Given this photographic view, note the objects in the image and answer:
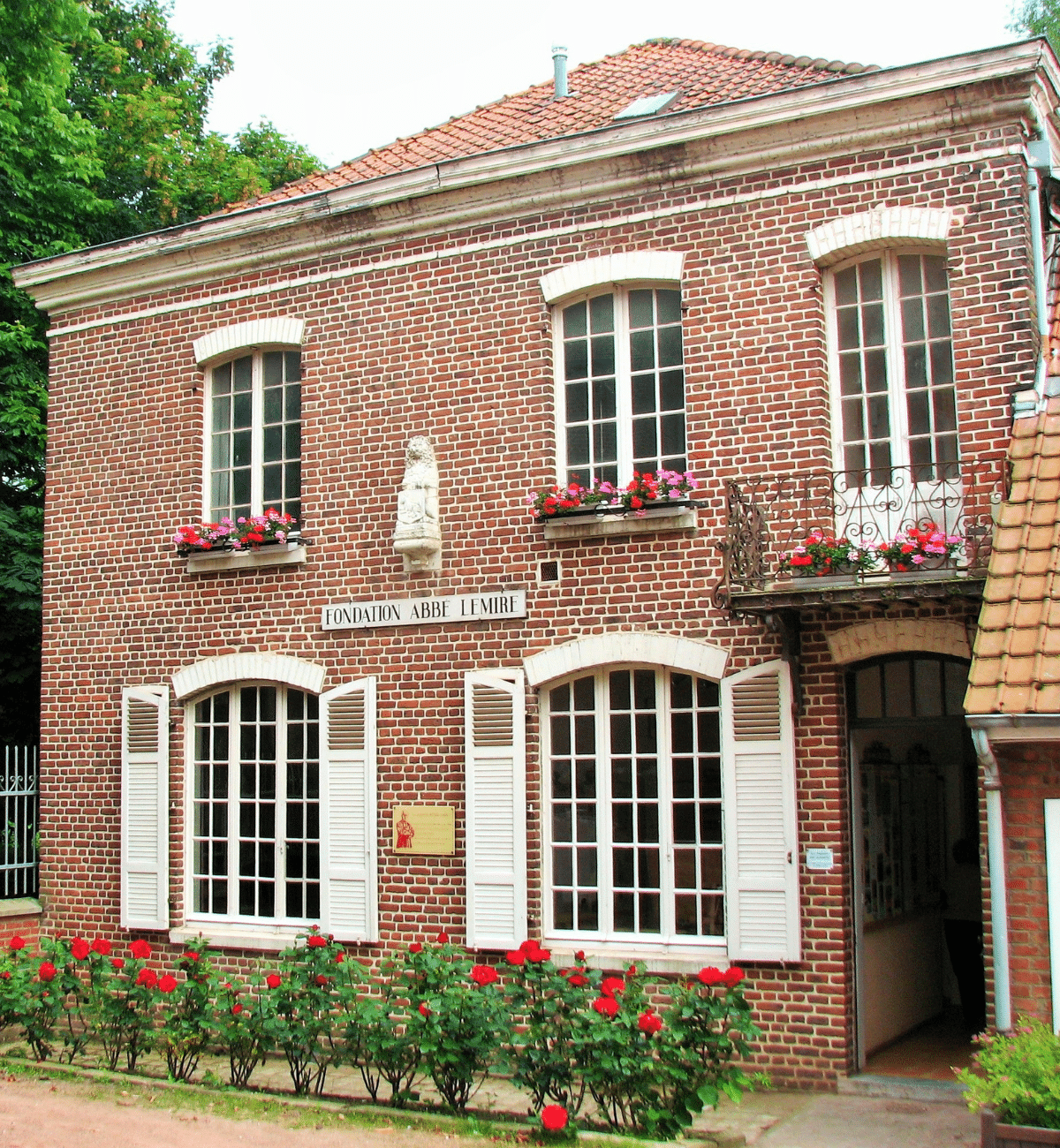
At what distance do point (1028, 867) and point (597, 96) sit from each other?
8.59 m

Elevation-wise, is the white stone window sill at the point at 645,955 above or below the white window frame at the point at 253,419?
below

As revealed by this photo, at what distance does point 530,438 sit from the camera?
11.0 m

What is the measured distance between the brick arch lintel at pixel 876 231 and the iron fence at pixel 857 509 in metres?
1.67

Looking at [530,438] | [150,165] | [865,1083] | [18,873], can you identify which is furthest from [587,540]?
[150,165]

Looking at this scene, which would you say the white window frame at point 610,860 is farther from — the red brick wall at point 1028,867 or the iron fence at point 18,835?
the iron fence at point 18,835

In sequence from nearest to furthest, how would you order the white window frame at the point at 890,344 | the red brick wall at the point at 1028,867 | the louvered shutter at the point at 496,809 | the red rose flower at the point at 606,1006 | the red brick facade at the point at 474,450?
the red brick wall at the point at 1028,867, the red rose flower at the point at 606,1006, the red brick facade at the point at 474,450, the white window frame at the point at 890,344, the louvered shutter at the point at 496,809

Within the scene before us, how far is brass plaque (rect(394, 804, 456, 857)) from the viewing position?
1091 cm

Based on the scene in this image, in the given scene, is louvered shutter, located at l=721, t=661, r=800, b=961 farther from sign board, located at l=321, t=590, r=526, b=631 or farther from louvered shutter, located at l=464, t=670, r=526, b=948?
sign board, located at l=321, t=590, r=526, b=631

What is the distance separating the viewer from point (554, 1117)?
7312 mm

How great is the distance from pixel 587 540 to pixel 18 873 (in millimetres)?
7198

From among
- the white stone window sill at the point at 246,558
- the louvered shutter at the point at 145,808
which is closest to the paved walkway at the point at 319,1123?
the louvered shutter at the point at 145,808

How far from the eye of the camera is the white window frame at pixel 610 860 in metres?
9.90

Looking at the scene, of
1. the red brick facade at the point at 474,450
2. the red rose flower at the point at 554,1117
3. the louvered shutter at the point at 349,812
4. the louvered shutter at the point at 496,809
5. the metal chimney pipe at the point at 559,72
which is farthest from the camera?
the metal chimney pipe at the point at 559,72

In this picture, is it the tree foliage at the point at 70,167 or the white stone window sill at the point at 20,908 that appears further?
the tree foliage at the point at 70,167
